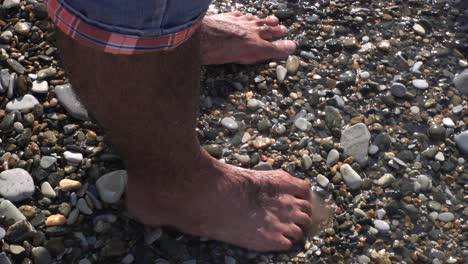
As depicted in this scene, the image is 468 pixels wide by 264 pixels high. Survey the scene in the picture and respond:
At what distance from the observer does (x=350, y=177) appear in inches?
95.1

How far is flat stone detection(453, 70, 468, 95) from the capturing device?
2.78 metres

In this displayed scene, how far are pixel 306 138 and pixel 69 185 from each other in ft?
2.86

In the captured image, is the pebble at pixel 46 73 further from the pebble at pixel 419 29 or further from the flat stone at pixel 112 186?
the pebble at pixel 419 29

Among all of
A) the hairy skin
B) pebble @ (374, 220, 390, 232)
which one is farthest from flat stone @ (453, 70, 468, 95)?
the hairy skin

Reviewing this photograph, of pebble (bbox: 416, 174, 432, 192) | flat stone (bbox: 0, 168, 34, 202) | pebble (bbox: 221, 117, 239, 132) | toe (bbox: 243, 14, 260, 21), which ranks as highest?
toe (bbox: 243, 14, 260, 21)

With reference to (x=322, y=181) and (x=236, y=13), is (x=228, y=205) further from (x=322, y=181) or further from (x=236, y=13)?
(x=236, y=13)

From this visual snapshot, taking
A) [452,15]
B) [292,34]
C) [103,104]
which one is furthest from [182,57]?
[452,15]

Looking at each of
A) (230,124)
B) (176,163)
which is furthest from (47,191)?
(230,124)

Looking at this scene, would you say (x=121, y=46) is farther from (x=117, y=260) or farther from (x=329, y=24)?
Result: (x=329, y=24)

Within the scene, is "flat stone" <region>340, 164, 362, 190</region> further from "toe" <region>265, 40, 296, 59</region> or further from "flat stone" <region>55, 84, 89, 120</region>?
"flat stone" <region>55, 84, 89, 120</region>

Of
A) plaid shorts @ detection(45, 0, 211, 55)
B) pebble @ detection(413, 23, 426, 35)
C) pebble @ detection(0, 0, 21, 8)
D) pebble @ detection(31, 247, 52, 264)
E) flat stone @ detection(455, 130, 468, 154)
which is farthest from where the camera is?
pebble @ detection(413, 23, 426, 35)

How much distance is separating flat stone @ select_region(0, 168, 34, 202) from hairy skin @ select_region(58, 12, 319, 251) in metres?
0.33

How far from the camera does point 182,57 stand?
1.63 metres

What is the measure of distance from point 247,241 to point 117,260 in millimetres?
408
